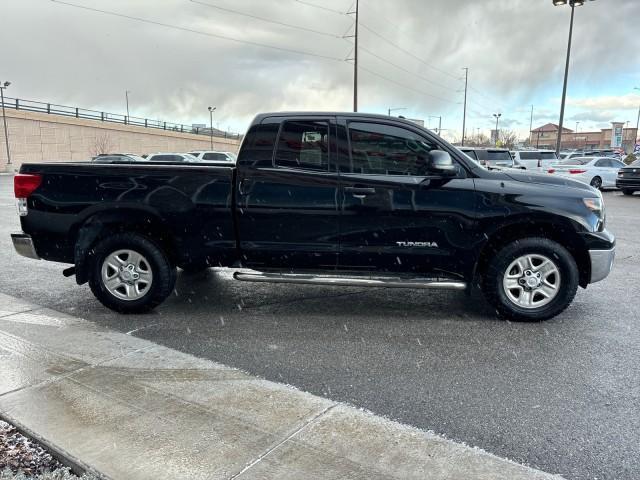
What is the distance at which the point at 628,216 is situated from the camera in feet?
43.4

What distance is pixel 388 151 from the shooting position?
4840 millimetres

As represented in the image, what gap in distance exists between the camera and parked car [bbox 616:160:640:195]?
19.4 metres

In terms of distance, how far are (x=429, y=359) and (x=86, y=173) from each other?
363cm

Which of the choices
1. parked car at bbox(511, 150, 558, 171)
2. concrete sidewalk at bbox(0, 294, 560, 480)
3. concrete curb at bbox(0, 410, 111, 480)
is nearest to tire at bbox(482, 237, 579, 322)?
concrete sidewalk at bbox(0, 294, 560, 480)

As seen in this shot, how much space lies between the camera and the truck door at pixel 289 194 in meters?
4.80

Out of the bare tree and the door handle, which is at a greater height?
the bare tree

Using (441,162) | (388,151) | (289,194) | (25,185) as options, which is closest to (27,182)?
(25,185)

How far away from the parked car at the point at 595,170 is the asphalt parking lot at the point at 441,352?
16583 millimetres

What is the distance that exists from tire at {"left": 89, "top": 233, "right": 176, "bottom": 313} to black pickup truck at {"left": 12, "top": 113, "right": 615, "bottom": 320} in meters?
0.01

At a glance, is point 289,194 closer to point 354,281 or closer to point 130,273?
point 354,281

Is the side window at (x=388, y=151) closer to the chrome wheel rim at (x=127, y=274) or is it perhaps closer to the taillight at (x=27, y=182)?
the chrome wheel rim at (x=127, y=274)

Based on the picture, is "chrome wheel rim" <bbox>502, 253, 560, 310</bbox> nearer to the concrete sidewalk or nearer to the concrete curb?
the concrete sidewalk

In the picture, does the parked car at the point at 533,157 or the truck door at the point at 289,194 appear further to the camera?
the parked car at the point at 533,157

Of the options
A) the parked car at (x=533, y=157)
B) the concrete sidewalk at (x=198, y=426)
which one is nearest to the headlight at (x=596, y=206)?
the concrete sidewalk at (x=198, y=426)
